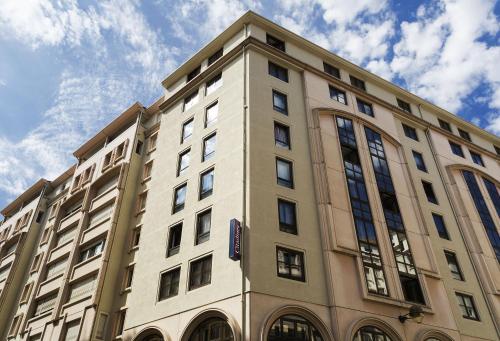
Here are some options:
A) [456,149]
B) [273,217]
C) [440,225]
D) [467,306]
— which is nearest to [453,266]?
[467,306]

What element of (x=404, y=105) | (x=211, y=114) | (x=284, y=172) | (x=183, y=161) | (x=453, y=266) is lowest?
(x=453, y=266)

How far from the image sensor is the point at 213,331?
20.0 m

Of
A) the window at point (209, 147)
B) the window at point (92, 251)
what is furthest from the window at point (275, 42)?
the window at point (92, 251)

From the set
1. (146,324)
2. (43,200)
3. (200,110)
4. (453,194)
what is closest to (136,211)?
(200,110)

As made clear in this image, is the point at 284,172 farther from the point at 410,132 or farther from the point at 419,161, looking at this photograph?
the point at 410,132

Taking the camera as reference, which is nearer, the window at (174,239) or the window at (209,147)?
the window at (174,239)

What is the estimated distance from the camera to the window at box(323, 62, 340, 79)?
34634 millimetres

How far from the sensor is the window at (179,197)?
88.6 ft

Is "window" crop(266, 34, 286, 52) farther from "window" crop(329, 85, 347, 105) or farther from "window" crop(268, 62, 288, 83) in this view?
"window" crop(329, 85, 347, 105)

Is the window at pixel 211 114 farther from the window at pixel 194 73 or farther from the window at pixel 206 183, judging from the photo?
the window at pixel 194 73

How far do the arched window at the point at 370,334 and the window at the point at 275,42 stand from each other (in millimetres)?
21581

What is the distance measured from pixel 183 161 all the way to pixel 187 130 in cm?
300

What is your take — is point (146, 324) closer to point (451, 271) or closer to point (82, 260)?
point (82, 260)

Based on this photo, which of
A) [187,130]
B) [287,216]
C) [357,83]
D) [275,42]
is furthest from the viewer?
[357,83]
